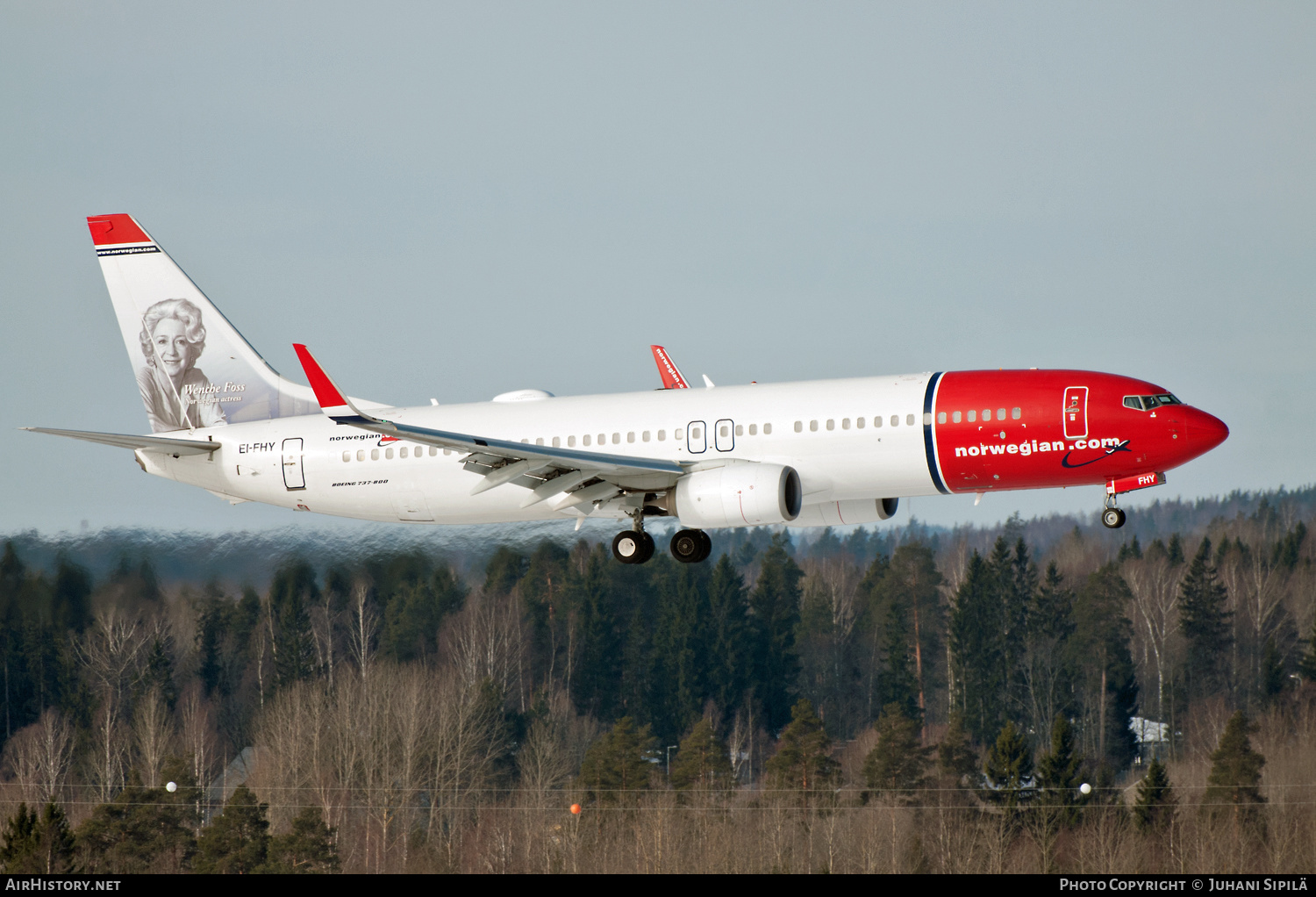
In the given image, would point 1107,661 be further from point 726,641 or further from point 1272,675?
point 726,641

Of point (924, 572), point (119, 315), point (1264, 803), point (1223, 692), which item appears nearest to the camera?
point (119, 315)

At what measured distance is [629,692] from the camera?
112 m

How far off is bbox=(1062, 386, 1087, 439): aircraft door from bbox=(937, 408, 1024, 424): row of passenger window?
1077 millimetres

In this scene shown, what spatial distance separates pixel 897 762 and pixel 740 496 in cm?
5603

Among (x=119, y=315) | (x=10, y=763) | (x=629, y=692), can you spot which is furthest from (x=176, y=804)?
(x=629, y=692)

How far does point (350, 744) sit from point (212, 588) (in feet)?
62.1

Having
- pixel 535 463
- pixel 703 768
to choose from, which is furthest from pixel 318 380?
pixel 703 768

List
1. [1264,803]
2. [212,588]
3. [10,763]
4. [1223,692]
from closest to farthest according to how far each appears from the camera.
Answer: [212,588] < [1264,803] < [10,763] < [1223,692]

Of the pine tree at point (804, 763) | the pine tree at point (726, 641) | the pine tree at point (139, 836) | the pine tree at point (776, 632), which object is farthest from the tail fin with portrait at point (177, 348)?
the pine tree at point (776, 632)

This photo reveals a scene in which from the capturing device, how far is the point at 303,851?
70.2 m

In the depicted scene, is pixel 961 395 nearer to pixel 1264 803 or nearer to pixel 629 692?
pixel 1264 803

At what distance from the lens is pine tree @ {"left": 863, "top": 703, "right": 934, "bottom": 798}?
88812mm

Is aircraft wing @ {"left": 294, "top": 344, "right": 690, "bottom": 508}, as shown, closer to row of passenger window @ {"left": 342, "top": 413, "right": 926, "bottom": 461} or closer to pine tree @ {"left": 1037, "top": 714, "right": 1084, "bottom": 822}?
row of passenger window @ {"left": 342, "top": 413, "right": 926, "bottom": 461}

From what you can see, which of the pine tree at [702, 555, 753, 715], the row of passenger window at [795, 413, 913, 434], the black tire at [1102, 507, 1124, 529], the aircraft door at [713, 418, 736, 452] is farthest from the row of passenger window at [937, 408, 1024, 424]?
the pine tree at [702, 555, 753, 715]
